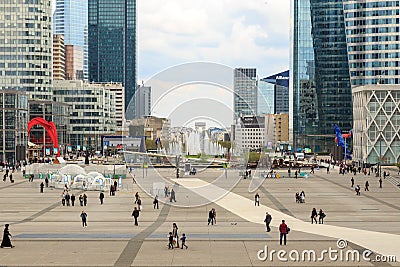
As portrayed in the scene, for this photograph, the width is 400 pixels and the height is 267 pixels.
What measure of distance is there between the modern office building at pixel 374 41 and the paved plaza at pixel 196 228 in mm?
101593

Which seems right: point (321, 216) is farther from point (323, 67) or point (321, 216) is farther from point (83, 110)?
point (83, 110)

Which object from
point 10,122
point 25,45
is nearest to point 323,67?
point 25,45

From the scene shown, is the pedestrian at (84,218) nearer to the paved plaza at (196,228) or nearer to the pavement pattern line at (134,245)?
the paved plaza at (196,228)

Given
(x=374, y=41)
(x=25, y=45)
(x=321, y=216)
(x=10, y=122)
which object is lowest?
(x=321, y=216)

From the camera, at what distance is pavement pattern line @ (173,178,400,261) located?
98.3ft

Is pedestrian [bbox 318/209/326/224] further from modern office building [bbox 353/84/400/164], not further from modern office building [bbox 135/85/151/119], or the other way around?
modern office building [bbox 353/84/400/164]

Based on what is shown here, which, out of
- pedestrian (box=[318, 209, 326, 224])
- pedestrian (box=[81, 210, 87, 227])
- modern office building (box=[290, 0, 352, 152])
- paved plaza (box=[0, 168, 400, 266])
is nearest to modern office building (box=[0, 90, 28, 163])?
paved plaza (box=[0, 168, 400, 266])

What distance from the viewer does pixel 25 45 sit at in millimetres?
161375

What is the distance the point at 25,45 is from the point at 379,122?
300ft

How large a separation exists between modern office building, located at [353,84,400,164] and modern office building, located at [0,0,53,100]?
83.9 meters

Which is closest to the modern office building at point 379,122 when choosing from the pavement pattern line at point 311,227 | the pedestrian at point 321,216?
the pavement pattern line at point 311,227

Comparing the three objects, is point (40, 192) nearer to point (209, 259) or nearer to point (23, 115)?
point (209, 259)

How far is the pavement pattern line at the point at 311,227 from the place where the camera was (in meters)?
30.0

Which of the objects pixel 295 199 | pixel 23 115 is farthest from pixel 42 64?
pixel 295 199
